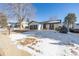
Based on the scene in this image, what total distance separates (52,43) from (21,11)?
0.43m

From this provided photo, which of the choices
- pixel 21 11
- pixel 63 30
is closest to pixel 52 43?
pixel 63 30

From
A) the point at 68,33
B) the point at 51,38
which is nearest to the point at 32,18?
the point at 51,38

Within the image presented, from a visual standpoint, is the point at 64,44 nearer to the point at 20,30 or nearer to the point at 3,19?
the point at 20,30

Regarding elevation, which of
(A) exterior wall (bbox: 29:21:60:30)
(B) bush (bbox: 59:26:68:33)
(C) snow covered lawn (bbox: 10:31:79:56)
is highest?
(A) exterior wall (bbox: 29:21:60:30)

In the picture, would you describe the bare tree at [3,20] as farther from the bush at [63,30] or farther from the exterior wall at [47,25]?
the bush at [63,30]

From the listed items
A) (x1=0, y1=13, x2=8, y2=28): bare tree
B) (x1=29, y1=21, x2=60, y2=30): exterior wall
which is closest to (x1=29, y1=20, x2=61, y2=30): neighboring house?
(x1=29, y1=21, x2=60, y2=30): exterior wall

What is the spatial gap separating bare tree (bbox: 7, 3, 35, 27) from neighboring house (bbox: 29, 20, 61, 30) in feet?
0.23

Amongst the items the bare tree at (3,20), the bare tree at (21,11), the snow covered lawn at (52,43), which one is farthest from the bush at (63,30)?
the bare tree at (3,20)

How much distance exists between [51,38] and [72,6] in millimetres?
364

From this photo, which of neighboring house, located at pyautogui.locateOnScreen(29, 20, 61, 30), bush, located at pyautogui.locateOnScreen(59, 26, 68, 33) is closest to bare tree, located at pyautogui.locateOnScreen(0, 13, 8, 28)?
neighboring house, located at pyautogui.locateOnScreen(29, 20, 61, 30)

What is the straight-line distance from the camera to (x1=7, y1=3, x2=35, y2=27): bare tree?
5.49ft

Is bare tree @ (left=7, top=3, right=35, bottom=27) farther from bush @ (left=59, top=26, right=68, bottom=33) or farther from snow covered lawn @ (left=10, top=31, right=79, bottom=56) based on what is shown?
bush @ (left=59, top=26, right=68, bottom=33)

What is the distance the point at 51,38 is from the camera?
1.69 metres

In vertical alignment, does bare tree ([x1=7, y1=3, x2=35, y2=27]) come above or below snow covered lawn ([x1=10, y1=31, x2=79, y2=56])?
above
